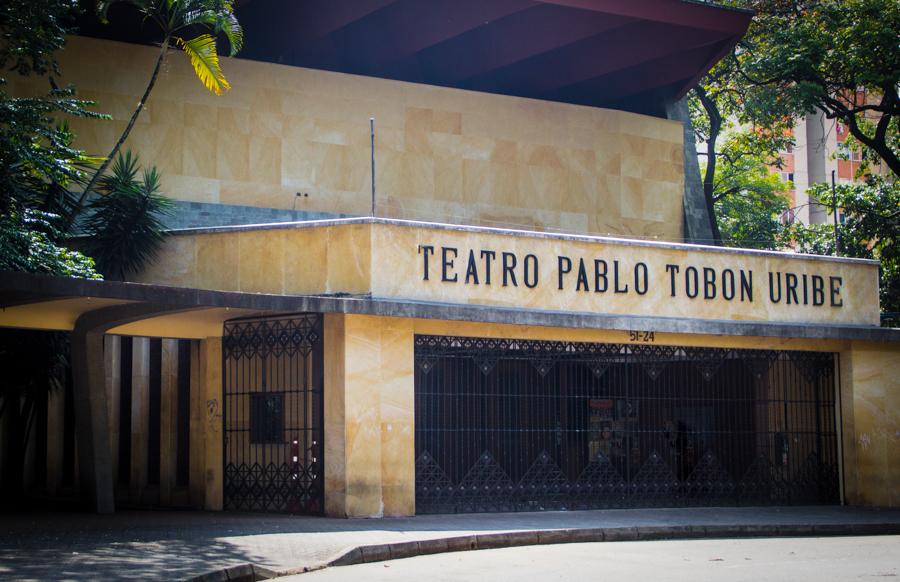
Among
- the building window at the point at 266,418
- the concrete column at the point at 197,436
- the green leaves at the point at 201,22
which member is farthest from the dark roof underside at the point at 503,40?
the building window at the point at 266,418

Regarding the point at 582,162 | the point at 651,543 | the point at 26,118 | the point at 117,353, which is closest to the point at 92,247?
the point at 26,118

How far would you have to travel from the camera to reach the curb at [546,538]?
33.2 feet

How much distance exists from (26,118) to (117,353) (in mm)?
6252

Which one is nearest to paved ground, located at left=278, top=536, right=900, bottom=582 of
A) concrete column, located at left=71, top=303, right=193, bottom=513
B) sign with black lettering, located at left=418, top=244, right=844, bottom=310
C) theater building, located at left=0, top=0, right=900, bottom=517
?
theater building, located at left=0, top=0, right=900, bottom=517

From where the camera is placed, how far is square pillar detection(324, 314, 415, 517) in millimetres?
15016

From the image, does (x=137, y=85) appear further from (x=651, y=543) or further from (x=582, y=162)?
(x=651, y=543)

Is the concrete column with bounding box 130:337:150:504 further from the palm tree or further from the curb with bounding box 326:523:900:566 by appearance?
the curb with bounding box 326:523:900:566

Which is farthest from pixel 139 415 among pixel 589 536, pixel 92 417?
pixel 589 536

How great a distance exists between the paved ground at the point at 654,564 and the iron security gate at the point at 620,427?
10.6 feet

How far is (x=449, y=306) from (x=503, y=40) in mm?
9866

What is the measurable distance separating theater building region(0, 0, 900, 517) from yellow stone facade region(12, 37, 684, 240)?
5 cm

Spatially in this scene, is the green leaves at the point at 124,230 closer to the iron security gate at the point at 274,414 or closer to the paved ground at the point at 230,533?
the iron security gate at the point at 274,414

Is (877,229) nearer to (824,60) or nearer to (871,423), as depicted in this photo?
(824,60)

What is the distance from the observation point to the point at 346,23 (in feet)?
71.4
